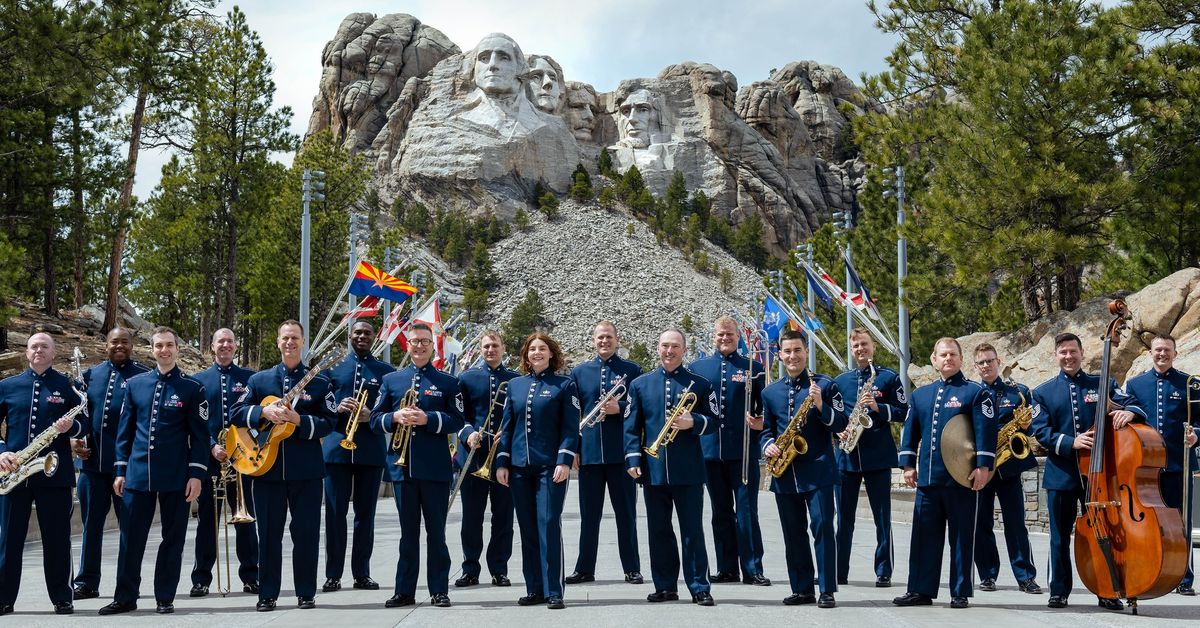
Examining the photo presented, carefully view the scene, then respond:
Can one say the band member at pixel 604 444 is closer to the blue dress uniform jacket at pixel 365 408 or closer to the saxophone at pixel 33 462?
the blue dress uniform jacket at pixel 365 408

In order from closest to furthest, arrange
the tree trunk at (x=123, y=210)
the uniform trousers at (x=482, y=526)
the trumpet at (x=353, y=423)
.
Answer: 1. the trumpet at (x=353, y=423)
2. the uniform trousers at (x=482, y=526)
3. the tree trunk at (x=123, y=210)

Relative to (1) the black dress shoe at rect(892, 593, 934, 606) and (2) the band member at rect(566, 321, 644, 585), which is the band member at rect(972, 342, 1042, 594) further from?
(2) the band member at rect(566, 321, 644, 585)

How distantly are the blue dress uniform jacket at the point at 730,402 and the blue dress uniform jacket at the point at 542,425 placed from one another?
5.61 ft

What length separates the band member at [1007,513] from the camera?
29.1ft

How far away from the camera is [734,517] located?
9.64 metres

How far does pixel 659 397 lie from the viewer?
28.0 ft

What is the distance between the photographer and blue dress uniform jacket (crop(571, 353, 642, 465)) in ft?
30.2

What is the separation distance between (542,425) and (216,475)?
2795 millimetres

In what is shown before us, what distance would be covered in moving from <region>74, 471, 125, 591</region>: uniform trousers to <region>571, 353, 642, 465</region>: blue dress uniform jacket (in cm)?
347

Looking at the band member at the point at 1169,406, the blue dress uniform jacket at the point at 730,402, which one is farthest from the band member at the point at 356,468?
the band member at the point at 1169,406

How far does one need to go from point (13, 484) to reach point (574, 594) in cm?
395

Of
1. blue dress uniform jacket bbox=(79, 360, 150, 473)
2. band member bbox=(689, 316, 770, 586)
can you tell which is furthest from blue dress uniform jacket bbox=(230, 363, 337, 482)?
band member bbox=(689, 316, 770, 586)

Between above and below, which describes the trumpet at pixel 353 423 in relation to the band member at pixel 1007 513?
above

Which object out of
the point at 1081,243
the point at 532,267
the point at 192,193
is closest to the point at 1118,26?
the point at 1081,243
